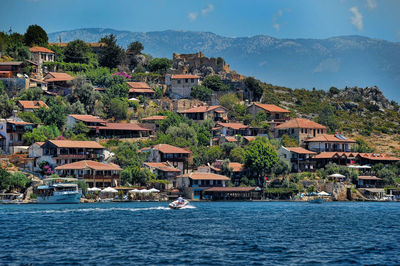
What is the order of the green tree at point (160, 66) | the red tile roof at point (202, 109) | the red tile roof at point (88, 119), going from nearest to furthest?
the red tile roof at point (88, 119) → the red tile roof at point (202, 109) → the green tree at point (160, 66)

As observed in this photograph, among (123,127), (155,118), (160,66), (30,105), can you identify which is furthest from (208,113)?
(30,105)

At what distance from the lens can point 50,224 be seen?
57531 millimetres

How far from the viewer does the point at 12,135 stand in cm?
9931

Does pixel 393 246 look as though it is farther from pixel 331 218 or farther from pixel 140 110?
pixel 140 110

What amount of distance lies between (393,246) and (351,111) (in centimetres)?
11031

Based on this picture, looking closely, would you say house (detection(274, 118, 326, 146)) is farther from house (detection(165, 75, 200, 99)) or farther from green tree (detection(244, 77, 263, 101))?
house (detection(165, 75, 200, 99))

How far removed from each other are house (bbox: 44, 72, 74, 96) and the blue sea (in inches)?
1970

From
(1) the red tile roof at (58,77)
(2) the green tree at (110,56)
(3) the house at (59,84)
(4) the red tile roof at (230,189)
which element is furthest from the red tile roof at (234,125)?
(2) the green tree at (110,56)

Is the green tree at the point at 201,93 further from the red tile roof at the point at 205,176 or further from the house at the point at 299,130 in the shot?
the red tile roof at the point at 205,176

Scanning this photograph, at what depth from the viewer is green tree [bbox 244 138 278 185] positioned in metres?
99.8

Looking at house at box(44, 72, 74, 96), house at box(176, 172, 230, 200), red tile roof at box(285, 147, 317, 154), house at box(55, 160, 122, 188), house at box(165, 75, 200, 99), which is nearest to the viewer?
house at box(55, 160, 122, 188)

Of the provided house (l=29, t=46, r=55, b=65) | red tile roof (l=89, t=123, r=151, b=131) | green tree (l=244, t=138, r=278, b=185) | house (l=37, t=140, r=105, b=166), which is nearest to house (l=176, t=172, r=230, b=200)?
green tree (l=244, t=138, r=278, b=185)

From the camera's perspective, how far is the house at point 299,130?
116 meters

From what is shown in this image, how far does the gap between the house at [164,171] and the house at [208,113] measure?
24.3 m
